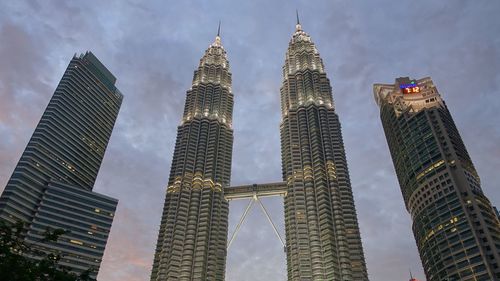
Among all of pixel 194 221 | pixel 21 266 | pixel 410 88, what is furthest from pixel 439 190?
pixel 21 266

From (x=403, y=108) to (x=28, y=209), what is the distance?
165 meters

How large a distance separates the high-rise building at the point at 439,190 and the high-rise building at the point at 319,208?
2432cm

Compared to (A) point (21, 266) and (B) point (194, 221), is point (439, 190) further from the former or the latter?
(A) point (21, 266)

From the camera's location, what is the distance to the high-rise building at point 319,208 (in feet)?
503

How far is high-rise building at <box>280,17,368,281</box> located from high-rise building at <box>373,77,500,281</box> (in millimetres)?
24316

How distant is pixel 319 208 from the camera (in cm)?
16825

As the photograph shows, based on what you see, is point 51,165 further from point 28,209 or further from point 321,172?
point 321,172

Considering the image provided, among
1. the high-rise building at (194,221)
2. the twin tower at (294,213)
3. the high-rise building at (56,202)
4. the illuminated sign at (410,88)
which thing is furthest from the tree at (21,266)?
the illuminated sign at (410,88)

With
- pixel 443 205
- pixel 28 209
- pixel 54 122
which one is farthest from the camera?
pixel 54 122

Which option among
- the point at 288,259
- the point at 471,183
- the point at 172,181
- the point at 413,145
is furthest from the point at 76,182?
the point at 471,183

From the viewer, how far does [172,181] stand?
629ft

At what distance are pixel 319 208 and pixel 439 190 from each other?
150 feet

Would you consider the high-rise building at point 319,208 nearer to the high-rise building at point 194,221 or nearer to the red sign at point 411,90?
the high-rise building at point 194,221

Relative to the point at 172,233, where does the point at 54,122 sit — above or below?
above
